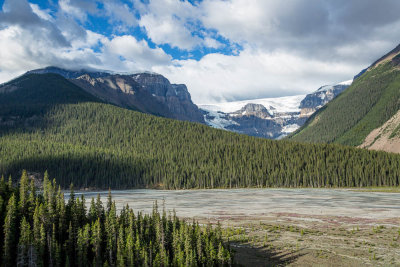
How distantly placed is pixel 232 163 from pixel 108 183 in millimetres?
65415

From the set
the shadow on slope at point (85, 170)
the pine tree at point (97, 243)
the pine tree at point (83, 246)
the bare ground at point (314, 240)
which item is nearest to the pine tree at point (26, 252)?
the pine tree at point (83, 246)

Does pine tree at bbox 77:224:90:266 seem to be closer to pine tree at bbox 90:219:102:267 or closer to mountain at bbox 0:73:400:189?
pine tree at bbox 90:219:102:267

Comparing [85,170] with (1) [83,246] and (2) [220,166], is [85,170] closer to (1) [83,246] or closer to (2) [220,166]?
(2) [220,166]

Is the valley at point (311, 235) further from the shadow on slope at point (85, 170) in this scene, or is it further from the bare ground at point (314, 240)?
the shadow on slope at point (85, 170)

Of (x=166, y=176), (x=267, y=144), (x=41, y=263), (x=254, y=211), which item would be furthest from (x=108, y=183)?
(x=41, y=263)

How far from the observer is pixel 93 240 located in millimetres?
40312

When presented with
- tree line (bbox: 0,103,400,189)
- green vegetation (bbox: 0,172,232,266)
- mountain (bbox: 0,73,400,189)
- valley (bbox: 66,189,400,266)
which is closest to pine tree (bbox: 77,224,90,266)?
green vegetation (bbox: 0,172,232,266)

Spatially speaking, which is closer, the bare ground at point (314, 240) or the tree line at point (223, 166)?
the bare ground at point (314, 240)

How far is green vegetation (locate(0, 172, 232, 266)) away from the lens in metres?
36.1

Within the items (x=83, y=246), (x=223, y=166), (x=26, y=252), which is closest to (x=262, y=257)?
(x=83, y=246)

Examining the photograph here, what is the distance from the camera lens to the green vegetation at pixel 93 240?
3609 centimetres

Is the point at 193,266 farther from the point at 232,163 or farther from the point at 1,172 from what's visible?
the point at 1,172

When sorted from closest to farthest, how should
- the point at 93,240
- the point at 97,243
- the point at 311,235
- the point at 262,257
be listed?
the point at 262,257 < the point at 97,243 < the point at 93,240 < the point at 311,235

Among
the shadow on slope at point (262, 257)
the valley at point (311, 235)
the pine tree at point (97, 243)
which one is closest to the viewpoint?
the shadow on slope at point (262, 257)
